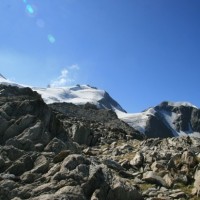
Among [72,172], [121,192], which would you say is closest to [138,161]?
[121,192]

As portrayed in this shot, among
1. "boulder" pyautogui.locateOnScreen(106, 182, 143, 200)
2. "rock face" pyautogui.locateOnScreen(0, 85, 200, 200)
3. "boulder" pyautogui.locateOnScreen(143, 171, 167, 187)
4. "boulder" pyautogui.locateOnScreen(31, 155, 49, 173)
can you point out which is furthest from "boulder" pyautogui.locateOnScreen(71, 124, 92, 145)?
"boulder" pyautogui.locateOnScreen(106, 182, 143, 200)

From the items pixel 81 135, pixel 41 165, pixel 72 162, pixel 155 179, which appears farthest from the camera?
pixel 81 135

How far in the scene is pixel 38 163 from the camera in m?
25.6

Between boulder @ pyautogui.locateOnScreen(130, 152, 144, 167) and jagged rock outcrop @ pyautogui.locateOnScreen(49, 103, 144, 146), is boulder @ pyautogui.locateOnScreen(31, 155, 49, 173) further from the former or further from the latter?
jagged rock outcrop @ pyautogui.locateOnScreen(49, 103, 144, 146)

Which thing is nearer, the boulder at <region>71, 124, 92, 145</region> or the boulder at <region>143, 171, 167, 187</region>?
the boulder at <region>143, 171, 167, 187</region>

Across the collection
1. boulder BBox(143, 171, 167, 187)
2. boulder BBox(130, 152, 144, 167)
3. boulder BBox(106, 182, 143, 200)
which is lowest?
boulder BBox(106, 182, 143, 200)

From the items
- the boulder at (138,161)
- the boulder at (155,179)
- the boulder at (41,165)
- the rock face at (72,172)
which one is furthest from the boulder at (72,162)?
the boulder at (138,161)

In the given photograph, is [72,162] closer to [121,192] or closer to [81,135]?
[121,192]

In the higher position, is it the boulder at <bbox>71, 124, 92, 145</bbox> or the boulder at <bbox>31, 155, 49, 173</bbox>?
the boulder at <bbox>71, 124, 92, 145</bbox>

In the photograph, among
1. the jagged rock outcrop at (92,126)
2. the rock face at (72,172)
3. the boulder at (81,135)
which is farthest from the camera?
the jagged rock outcrop at (92,126)

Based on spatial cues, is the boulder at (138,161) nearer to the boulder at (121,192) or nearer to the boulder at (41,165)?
the boulder at (41,165)

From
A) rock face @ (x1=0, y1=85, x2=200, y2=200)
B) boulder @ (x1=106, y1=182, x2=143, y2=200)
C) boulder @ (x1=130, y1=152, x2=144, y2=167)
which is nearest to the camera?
rock face @ (x1=0, y1=85, x2=200, y2=200)

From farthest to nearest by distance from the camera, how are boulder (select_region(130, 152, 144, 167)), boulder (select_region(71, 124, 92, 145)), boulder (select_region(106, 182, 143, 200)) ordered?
boulder (select_region(71, 124, 92, 145)) → boulder (select_region(130, 152, 144, 167)) → boulder (select_region(106, 182, 143, 200))

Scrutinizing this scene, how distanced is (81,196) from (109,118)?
13911 cm
